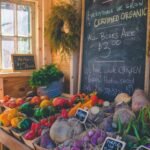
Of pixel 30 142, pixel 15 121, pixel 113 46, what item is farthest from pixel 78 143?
pixel 113 46

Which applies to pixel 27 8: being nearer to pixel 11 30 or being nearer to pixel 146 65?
pixel 11 30

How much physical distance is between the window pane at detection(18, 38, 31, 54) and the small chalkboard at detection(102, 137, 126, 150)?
2.03m

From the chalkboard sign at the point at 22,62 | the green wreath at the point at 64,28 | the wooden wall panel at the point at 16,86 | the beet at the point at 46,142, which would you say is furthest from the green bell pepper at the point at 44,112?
the chalkboard sign at the point at 22,62

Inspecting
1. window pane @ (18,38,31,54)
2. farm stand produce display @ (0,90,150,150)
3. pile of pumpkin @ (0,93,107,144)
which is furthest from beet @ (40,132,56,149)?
window pane @ (18,38,31,54)

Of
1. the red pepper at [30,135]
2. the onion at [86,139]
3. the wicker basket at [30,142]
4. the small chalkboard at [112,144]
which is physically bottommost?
the wicker basket at [30,142]

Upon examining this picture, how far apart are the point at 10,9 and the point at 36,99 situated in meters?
1.18

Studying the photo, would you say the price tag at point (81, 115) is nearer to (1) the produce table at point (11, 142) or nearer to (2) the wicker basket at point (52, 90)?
(1) the produce table at point (11, 142)

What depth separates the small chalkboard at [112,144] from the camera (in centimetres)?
136

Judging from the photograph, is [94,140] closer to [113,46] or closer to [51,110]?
[51,110]

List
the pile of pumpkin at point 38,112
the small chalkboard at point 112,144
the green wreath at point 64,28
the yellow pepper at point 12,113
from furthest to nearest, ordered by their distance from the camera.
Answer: the green wreath at point 64,28, the yellow pepper at point 12,113, the pile of pumpkin at point 38,112, the small chalkboard at point 112,144

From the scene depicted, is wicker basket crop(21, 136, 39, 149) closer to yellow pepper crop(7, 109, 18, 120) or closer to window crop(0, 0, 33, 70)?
yellow pepper crop(7, 109, 18, 120)

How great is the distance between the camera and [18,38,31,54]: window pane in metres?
3.23

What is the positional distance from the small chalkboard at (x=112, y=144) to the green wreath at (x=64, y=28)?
Answer: 1.36 meters

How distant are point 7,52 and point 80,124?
1.69 metres
